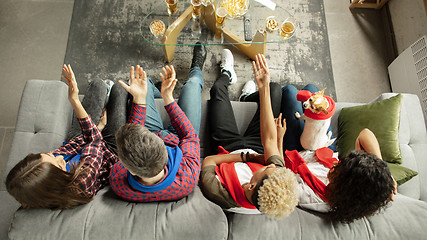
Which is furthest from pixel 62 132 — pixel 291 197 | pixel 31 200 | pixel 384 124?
pixel 384 124

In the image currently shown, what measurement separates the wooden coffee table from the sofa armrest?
31.4 inches

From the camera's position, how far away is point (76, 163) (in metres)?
1.38

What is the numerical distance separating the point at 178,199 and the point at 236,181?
30cm

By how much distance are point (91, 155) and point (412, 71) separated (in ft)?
8.67

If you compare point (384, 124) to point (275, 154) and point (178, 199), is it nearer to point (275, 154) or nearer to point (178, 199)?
point (275, 154)

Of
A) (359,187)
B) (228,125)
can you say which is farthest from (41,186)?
(359,187)

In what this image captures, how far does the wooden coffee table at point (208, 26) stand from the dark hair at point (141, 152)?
3.93ft

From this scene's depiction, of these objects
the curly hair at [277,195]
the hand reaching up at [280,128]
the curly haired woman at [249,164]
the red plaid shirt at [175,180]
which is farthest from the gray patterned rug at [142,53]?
the curly hair at [277,195]

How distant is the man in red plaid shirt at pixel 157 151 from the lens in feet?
3.26

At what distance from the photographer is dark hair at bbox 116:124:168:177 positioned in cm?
98

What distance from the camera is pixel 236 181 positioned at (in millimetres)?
1234

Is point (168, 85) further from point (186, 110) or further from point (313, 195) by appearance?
point (313, 195)

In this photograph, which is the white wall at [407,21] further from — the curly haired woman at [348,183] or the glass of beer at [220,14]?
the glass of beer at [220,14]

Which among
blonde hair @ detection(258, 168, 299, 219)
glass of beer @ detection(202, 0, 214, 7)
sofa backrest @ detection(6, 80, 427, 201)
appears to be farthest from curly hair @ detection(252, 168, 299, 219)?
glass of beer @ detection(202, 0, 214, 7)
